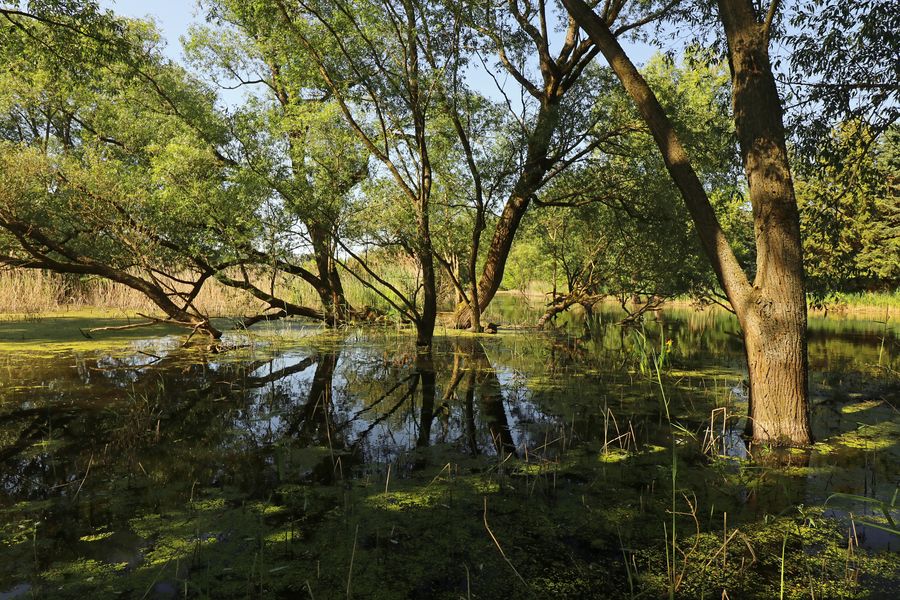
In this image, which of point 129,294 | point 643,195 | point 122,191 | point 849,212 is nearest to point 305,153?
point 122,191

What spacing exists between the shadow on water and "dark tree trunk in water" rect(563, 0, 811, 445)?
0.43m

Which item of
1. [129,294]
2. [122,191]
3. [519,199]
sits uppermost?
[519,199]

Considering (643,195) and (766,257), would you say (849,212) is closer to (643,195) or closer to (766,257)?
(643,195)

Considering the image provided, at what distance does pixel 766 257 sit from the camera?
4.45 meters

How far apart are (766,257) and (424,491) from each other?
363 cm

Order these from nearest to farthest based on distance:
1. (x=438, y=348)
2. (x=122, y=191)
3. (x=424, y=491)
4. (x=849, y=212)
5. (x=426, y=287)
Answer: (x=424, y=491)
(x=426, y=287)
(x=122, y=191)
(x=438, y=348)
(x=849, y=212)

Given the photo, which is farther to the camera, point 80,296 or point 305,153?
point 80,296

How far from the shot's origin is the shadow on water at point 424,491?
2469 millimetres

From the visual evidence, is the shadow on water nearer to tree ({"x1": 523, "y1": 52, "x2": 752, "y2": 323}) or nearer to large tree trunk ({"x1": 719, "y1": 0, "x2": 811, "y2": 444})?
large tree trunk ({"x1": 719, "y1": 0, "x2": 811, "y2": 444})

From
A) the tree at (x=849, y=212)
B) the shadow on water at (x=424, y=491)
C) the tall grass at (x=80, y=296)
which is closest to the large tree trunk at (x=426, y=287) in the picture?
the shadow on water at (x=424, y=491)

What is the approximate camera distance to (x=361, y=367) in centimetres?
850

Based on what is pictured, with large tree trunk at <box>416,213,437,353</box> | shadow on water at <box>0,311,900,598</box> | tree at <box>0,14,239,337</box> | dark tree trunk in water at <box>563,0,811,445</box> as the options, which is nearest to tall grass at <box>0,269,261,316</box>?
tree at <box>0,14,239,337</box>

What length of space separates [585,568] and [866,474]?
9.33 feet

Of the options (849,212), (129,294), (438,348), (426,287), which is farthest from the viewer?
(849,212)
